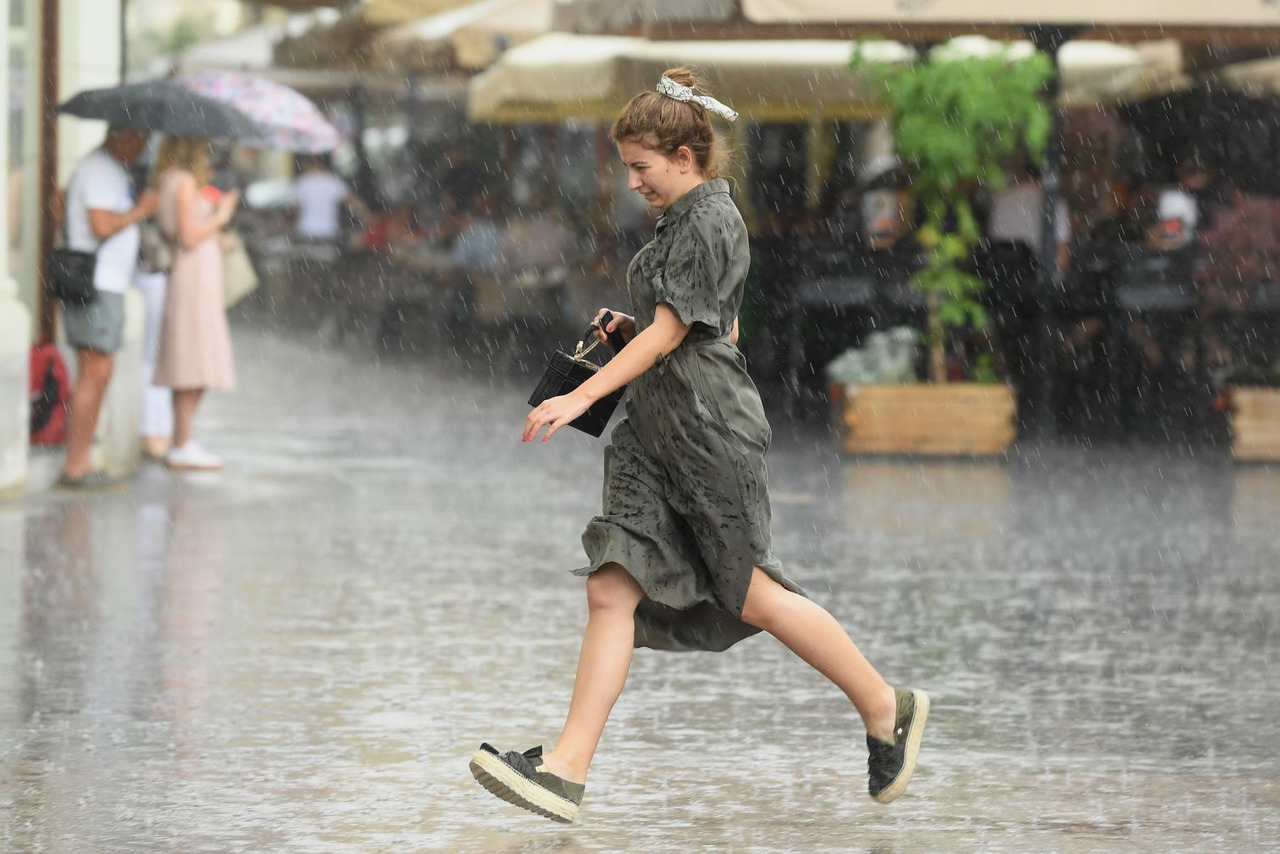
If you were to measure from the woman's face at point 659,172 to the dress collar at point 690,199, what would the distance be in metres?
0.02

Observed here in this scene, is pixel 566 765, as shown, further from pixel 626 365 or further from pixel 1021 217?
pixel 1021 217

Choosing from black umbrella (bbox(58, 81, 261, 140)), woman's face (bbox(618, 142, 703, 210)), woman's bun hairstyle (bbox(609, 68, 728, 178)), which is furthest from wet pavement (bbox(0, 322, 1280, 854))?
black umbrella (bbox(58, 81, 261, 140))

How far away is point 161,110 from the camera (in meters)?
12.5

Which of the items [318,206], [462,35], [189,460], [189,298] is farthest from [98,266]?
[318,206]

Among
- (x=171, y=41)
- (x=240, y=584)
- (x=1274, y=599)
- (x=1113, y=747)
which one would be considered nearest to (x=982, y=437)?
(x=1274, y=599)

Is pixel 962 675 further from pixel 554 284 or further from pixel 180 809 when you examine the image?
pixel 554 284

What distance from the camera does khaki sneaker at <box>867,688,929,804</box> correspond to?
543 centimetres

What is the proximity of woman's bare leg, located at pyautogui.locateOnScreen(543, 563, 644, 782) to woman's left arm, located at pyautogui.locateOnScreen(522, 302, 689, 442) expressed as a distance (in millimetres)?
362

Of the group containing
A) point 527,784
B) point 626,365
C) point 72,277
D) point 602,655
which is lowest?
point 72,277

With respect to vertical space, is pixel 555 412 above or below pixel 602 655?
above

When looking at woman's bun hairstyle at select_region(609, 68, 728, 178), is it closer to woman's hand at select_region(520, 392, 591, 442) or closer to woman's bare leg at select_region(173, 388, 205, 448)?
woman's hand at select_region(520, 392, 591, 442)

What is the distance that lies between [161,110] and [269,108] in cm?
126

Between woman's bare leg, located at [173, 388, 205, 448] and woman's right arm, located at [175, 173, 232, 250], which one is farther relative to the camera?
woman's bare leg, located at [173, 388, 205, 448]

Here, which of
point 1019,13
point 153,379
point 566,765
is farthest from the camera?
point 1019,13
